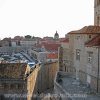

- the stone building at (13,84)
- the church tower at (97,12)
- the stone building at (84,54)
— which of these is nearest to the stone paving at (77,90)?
the stone building at (84,54)

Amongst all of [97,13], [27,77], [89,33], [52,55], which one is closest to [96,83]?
[89,33]

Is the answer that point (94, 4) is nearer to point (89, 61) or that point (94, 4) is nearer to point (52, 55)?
point (89, 61)

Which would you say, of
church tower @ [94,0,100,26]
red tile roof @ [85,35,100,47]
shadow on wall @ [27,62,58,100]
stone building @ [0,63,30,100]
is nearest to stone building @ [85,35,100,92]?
red tile roof @ [85,35,100,47]

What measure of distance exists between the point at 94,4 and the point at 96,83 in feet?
63.6

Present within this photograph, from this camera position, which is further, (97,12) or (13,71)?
(97,12)

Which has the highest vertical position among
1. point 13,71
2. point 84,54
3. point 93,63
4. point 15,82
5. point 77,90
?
point 84,54

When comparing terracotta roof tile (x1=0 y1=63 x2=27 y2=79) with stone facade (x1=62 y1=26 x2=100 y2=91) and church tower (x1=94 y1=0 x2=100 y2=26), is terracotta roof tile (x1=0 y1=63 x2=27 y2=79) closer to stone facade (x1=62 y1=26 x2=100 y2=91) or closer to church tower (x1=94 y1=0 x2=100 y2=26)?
stone facade (x1=62 y1=26 x2=100 y2=91)

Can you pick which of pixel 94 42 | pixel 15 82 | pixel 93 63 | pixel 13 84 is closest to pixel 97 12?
pixel 94 42

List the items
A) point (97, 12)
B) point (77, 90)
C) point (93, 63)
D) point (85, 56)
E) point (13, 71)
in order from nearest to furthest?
1. point (77, 90)
2. point (93, 63)
3. point (85, 56)
4. point (13, 71)
5. point (97, 12)

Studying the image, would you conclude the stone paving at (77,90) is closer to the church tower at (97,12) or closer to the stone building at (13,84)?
the stone building at (13,84)

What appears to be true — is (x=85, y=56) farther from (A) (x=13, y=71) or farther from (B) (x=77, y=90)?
(A) (x=13, y=71)

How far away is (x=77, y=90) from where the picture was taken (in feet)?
91.5

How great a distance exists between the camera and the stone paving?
81.7 feet

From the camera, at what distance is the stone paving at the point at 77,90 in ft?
81.7
